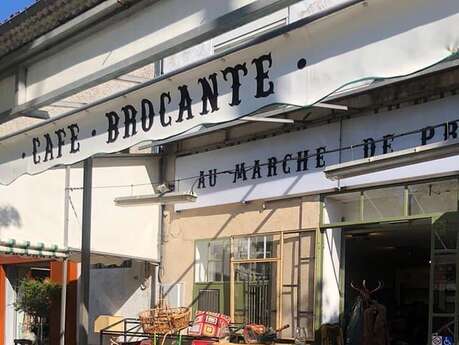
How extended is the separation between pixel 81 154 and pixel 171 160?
27.5ft

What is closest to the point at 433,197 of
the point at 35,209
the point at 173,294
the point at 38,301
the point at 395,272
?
the point at 173,294

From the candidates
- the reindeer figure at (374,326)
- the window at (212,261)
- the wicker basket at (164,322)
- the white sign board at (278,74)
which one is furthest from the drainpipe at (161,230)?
the white sign board at (278,74)

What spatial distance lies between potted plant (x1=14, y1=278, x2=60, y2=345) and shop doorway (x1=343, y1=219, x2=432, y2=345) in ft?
18.9

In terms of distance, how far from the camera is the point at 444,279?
31.3 feet

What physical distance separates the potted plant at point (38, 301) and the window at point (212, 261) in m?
2.86

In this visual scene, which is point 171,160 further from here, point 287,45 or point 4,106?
point 287,45

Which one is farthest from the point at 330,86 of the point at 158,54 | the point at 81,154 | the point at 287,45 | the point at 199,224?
the point at 199,224

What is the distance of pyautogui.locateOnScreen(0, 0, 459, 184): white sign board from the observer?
3.51m

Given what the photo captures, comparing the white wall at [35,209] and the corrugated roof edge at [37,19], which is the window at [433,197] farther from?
the corrugated roof edge at [37,19]

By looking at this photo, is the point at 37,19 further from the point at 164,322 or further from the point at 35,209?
the point at 35,209

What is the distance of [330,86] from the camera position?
12.8 feet

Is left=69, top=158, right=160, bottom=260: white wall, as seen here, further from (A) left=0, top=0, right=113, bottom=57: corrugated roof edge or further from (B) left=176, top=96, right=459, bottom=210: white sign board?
(A) left=0, top=0, right=113, bottom=57: corrugated roof edge

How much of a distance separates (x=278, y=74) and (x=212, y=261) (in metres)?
9.29

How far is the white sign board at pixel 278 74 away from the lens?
11.5 ft
